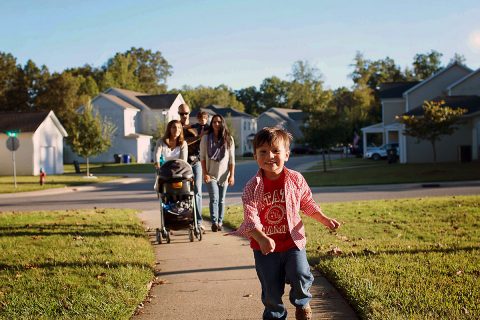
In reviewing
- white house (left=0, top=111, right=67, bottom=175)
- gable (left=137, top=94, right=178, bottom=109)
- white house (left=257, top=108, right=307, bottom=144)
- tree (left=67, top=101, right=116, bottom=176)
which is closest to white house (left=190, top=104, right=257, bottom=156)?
white house (left=257, top=108, right=307, bottom=144)

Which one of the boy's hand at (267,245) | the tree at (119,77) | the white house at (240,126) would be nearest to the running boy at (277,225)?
the boy's hand at (267,245)

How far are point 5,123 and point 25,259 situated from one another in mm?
41468

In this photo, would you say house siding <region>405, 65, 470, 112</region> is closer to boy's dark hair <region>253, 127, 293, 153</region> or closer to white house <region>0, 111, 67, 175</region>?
white house <region>0, 111, 67, 175</region>

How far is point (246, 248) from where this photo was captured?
8.78 m

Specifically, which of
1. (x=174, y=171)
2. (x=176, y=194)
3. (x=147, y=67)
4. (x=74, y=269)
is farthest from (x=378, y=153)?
(x=147, y=67)

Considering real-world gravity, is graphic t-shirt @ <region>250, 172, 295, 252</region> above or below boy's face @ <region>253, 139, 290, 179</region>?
below

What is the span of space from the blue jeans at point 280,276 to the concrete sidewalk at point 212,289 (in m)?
0.69

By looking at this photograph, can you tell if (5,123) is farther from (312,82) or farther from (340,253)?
(312,82)

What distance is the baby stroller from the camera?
9164 millimetres

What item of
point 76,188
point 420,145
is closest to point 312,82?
point 420,145

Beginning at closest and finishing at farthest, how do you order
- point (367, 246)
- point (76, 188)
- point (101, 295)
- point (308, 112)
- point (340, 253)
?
1. point (101, 295)
2. point (340, 253)
3. point (367, 246)
4. point (76, 188)
5. point (308, 112)

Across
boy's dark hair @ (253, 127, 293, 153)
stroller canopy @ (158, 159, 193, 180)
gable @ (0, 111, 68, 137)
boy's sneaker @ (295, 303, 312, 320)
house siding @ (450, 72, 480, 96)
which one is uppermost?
house siding @ (450, 72, 480, 96)

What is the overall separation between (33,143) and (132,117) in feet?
77.2

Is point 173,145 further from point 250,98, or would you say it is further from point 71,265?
point 250,98
